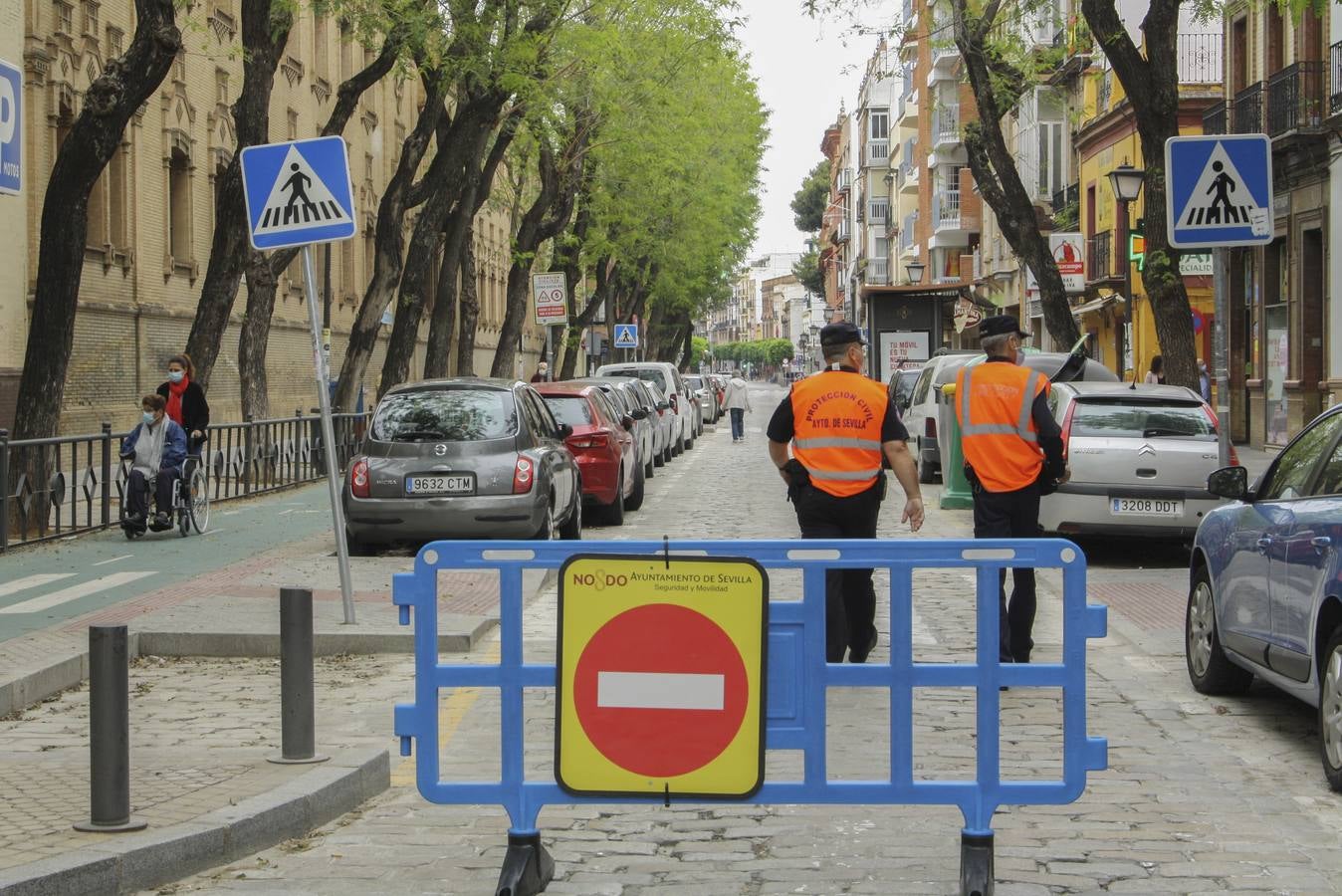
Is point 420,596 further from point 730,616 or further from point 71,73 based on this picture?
point 71,73

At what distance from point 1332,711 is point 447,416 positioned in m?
9.54

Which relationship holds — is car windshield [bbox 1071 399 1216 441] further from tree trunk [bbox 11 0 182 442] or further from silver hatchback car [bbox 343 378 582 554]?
tree trunk [bbox 11 0 182 442]

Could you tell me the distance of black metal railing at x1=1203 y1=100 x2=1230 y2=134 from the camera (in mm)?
32919

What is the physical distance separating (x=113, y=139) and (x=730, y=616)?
504 inches

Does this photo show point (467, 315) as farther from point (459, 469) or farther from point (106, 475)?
point (459, 469)

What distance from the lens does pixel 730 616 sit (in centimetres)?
525

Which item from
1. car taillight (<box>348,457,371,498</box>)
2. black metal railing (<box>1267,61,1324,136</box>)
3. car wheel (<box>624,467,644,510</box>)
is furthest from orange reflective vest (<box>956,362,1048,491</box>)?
black metal railing (<box>1267,61,1324,136</box>)

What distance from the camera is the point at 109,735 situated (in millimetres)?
5859

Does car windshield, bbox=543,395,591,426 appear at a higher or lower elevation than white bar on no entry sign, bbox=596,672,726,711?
higher

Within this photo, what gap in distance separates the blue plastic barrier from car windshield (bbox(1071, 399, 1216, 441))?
9.95 meters

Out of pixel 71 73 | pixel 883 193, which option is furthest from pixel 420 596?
pixel 883 193

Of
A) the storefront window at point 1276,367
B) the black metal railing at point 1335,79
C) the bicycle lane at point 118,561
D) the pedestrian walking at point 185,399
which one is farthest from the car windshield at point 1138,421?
the storefront window at point 1276,367

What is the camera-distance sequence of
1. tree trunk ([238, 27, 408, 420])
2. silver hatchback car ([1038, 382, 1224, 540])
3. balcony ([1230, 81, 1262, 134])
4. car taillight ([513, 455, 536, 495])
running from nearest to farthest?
silver hatchback car ([1038, 382, 1224, 540]) < car taillight ([513, 455, 536, 495]) < tree trunk ([238, 27, 408, 420]) < balcony ([1230, 81, 1262, 134])

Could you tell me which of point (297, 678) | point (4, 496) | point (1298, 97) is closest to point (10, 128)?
point (297, 678)
